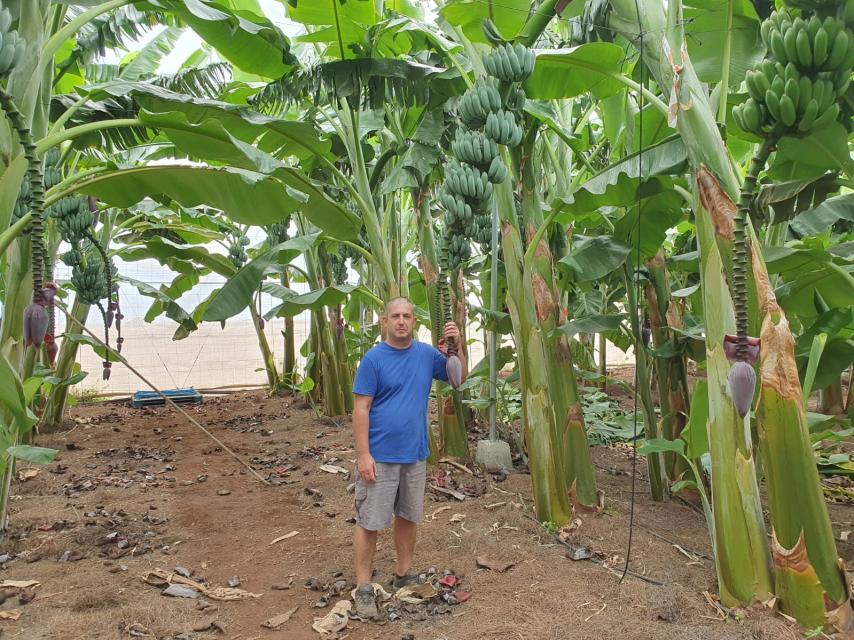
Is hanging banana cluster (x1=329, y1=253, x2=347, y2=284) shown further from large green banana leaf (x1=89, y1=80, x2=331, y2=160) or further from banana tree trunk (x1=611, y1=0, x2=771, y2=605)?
banana tree trunk (x1=611, y1=0, x2=771, y2=605)

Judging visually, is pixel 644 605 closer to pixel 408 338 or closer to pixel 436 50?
pixel 408 338

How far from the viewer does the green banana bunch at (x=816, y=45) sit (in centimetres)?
162

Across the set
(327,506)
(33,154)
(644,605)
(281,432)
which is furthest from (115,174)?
(281,432)

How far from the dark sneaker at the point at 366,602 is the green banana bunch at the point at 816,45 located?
2320 millimetres

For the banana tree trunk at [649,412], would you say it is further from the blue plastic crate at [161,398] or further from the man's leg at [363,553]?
the blue plastic crate at [161,398]

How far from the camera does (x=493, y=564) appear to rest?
2.85m

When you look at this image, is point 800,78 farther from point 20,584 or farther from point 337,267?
point 337,267

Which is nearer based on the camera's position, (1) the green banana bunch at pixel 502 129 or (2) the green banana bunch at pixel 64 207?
(1) the green banana bunch at pixel 502 129

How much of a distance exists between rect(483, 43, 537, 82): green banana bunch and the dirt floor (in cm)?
202

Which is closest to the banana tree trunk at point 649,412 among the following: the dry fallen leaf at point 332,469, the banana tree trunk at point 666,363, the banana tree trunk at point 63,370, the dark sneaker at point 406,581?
the banana tree trunk at point 666,363

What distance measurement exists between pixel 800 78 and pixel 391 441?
188 centimetres

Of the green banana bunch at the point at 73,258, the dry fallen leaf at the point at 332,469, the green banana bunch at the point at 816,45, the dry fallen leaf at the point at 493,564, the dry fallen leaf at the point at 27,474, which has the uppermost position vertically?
the green banana bunch at the point at 816,45

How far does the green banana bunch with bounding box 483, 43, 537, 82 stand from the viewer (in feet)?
7.73

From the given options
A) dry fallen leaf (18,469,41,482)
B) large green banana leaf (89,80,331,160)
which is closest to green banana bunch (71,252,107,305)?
large green banana leaf (89,80,331,160)
